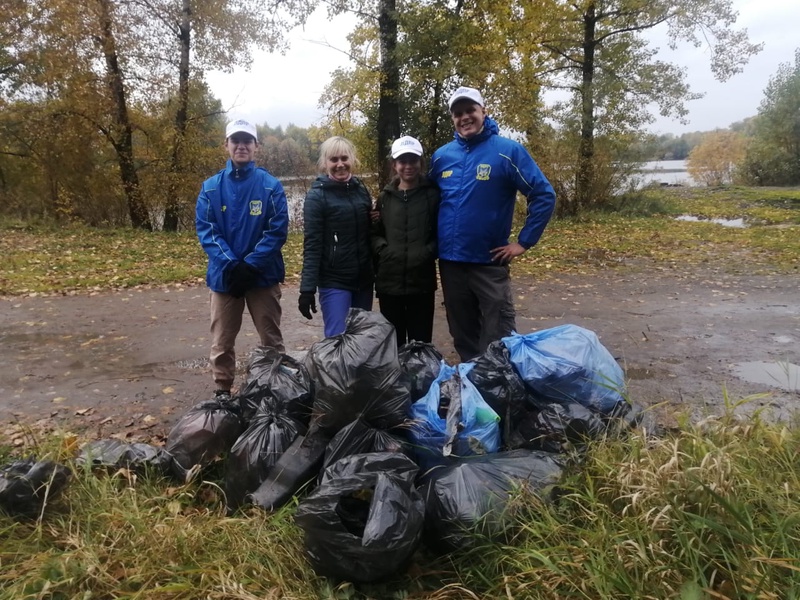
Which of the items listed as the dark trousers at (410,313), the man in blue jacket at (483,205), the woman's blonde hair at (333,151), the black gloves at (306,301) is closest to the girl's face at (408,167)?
the man in blue jacket at (483,205)

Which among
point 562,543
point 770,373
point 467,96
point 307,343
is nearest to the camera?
point 562,543

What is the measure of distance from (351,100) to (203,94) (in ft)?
20.0

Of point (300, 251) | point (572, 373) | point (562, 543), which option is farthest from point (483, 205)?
point (300, 251)

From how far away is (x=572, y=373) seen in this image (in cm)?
275

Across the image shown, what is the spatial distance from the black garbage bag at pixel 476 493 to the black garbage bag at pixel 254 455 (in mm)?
748

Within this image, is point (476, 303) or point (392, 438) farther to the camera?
point (476, 303)

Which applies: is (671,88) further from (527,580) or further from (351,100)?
(527,580)

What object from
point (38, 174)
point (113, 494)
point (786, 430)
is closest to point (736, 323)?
point (786, 430)

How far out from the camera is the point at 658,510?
6.49 feet

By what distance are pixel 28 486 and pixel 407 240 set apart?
7.59ft

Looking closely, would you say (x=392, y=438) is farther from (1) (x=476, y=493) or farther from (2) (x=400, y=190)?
(2) (x=400, y=190)

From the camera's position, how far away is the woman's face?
3.42 meters

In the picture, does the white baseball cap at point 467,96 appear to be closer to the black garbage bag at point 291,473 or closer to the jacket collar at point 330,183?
the jacket collar at point 330,183

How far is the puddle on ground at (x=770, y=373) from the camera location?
4137mm
